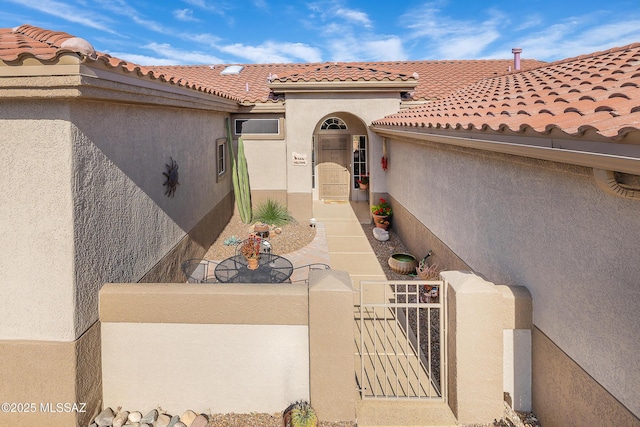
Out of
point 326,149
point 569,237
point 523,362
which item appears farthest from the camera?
point 326,149

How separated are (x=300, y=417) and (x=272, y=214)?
379 inches

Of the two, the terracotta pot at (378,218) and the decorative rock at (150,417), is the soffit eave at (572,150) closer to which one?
the decorative rock at (150,417)

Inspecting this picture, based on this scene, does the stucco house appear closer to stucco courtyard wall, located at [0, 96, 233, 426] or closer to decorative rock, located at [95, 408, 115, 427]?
stucco courtyard wall, located at [0, 96, 233, 426]

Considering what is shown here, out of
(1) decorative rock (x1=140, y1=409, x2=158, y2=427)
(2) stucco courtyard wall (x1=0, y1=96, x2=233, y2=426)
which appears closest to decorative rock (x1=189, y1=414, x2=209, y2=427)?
(1) decorative rock (x1=140, y1=409, x2=158, y2=427)

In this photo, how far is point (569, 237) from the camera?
3.74 meters

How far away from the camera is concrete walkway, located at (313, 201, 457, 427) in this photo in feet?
14.1

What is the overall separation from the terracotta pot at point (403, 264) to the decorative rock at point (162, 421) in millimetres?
6114

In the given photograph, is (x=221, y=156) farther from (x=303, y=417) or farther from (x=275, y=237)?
(x=303, y=417)

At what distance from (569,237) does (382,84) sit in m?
10.6

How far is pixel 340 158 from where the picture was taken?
710 inches

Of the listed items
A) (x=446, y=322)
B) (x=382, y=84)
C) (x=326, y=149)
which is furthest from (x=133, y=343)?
(x=326, y=149)

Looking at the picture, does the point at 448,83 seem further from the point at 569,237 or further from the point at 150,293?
the point at 150,293

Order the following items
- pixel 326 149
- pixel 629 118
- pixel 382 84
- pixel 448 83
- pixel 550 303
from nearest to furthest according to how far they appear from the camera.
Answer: pixel 629 118
pixel 550 303
pixel 382 84
pixel 448 83
pixel 326 149

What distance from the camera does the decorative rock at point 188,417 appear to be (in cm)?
440
